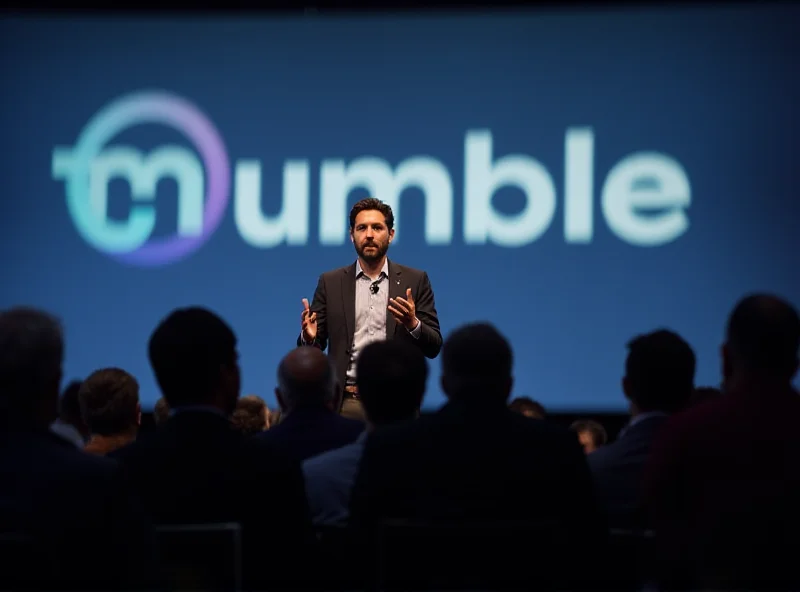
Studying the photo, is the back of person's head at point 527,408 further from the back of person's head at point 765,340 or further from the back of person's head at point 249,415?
the back of person's head at point 765,340

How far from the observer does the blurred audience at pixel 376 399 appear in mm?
2609

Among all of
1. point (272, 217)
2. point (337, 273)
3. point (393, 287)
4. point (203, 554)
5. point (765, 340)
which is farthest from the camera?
point (272, 217)

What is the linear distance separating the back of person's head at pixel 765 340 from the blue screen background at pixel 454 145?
4.00 meters

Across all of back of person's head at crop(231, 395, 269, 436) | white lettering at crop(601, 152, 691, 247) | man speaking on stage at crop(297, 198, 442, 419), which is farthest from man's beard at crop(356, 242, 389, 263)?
white lettering at crop(601, 152, 691, 247)

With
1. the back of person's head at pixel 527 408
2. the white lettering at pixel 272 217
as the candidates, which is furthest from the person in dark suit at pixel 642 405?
the white lettering at pixel 272 217

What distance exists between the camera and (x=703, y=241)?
19.7 ft

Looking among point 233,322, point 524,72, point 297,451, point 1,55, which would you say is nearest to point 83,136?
point 1,55

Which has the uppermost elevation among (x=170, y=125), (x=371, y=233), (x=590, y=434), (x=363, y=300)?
(x=170, y=125)

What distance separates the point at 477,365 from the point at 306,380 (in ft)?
2.92

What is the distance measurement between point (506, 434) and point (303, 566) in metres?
0.52

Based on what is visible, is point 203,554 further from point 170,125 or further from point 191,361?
point 170,125

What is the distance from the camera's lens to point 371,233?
446 cm

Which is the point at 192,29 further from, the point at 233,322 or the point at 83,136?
the point at 233,322

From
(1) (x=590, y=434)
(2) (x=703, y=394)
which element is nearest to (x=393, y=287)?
(1) (x=590, y=434)
